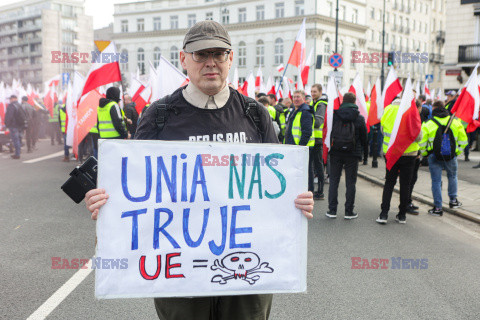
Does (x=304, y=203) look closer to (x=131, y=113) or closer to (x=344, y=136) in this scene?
(x=344, y=136)

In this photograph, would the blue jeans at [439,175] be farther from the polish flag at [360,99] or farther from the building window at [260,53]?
the building window at [260,53]

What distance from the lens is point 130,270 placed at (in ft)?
6.49

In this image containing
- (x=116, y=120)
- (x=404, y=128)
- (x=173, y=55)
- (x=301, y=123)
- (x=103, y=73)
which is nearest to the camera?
(x=404, y=128)

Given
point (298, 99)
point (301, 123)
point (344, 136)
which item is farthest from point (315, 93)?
point (344, 136)

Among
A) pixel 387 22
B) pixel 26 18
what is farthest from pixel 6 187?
pixel 26 18

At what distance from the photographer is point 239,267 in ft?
6.71

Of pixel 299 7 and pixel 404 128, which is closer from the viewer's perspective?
pixel 404 128

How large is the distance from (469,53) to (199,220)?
3369cm

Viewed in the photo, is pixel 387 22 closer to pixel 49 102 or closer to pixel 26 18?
pixel 49 102

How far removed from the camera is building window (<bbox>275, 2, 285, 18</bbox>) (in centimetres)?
6141

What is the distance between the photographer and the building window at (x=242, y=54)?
63900mm

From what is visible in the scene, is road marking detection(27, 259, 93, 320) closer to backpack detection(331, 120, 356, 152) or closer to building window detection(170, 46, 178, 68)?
backpack detection(331, 120, 356, 152)

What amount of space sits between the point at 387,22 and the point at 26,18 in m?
73.5

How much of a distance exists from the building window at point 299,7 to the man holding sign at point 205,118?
6108 centimetres
